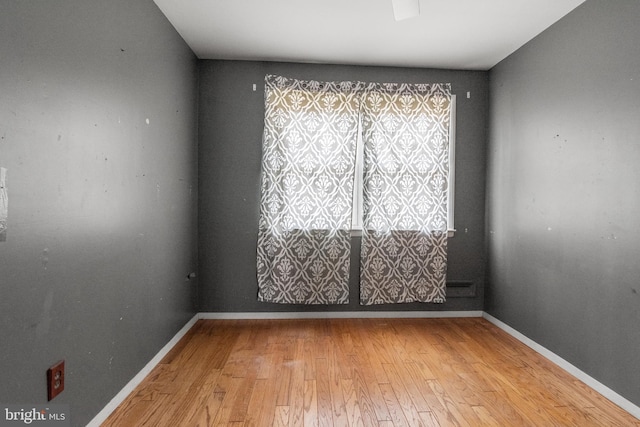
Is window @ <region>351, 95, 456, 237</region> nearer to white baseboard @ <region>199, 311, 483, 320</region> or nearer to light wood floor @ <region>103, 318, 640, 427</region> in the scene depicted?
white baseboard @ <region>199, 311, 483, 320</region>

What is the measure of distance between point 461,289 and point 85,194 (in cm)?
325

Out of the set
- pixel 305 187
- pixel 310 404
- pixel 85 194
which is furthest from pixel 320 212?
pixel 85 194

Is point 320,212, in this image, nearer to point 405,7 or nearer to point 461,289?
point 461,289

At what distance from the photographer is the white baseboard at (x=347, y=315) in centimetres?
366

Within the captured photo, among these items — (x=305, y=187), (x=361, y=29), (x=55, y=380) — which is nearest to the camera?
(x=55, y=380)

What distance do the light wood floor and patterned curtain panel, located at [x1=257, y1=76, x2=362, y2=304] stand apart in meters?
0.51

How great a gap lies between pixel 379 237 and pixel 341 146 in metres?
0.90

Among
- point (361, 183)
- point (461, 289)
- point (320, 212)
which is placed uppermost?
point (361, 183)

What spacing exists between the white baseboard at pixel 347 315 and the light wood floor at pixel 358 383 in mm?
300

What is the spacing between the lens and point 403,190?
365 cm

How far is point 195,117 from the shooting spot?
11.6 feet

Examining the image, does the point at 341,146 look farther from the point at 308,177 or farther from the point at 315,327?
the point at 315,327

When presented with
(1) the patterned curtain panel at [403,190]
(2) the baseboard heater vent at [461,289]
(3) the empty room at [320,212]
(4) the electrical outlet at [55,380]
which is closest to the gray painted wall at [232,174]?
(3) the empty room at [320,212]

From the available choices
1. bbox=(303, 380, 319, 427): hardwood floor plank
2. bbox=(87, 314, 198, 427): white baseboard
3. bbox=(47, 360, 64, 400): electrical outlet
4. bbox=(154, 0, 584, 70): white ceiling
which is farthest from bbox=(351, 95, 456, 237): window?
bbox=(47, 360, 64, 400): electrical outlet
